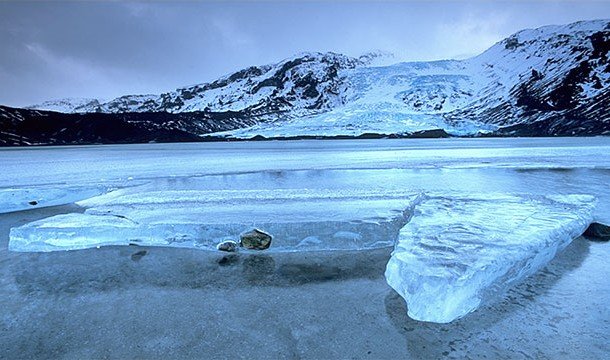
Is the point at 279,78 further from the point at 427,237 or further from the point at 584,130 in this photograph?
the point at 427,237

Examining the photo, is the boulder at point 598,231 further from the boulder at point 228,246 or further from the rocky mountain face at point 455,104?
the rocky mountain face at point 455,104

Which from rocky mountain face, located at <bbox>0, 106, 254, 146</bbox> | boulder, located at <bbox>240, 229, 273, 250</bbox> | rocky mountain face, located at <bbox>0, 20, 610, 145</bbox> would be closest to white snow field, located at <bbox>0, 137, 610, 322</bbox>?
boulder, located at <bbox>240, 229, 273, 250</bbox>

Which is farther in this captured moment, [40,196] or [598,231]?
[40,196]

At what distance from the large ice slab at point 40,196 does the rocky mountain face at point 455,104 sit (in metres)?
74.3

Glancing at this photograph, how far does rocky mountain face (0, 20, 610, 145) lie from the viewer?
8744 cm

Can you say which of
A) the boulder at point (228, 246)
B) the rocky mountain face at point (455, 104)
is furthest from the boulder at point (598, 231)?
the rocky mountain face at point (455, 104)

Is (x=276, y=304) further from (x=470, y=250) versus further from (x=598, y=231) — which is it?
(x=598, y=231)

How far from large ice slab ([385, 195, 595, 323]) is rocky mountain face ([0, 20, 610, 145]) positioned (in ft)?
247

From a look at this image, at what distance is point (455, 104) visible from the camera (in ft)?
401

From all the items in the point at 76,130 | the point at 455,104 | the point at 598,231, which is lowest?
the point at 598,231

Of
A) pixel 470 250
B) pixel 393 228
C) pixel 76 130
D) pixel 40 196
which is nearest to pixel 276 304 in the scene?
pixel 470 250

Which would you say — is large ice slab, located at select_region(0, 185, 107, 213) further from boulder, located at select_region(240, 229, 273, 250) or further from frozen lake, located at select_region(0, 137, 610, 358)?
boulder, located at select_region(240, 229, 273, 250)

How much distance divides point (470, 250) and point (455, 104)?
132159mm

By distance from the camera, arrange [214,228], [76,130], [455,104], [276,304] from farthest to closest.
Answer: [455,104], [76,130], [214,228], [276,304]
